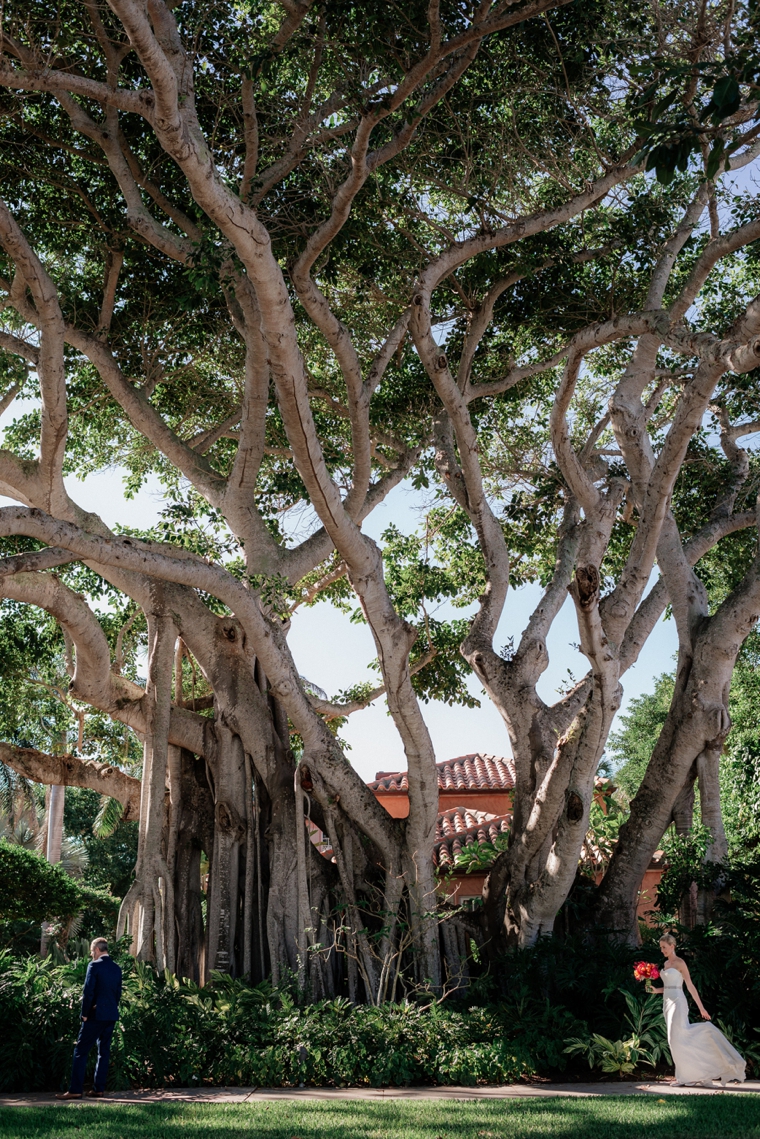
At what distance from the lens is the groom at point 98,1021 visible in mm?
7234

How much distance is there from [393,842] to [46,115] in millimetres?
8415

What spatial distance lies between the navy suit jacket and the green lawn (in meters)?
0.72

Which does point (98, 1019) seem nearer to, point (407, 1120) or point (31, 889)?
point (407, 1120)

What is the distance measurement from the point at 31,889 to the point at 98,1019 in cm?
1180

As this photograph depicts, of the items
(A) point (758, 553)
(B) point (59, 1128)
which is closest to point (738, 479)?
(A) point (758, 553)

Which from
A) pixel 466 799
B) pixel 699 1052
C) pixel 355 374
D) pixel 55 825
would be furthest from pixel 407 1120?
pixel 55 825

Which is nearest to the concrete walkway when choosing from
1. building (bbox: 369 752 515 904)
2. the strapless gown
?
the strapless gown

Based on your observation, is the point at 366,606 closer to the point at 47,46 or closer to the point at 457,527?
the point at 457,527

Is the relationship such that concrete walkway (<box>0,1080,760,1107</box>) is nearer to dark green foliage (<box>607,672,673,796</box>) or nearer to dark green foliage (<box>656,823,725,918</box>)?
dark green foliage (<box>656,823,725,918</box>)

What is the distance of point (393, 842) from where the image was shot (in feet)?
33.0

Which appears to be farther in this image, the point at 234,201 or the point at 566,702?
the point at 566,702

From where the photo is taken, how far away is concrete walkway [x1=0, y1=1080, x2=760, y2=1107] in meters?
7.04

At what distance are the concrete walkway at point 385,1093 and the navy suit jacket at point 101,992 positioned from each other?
57cm

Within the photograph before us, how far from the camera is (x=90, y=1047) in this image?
7352mm
